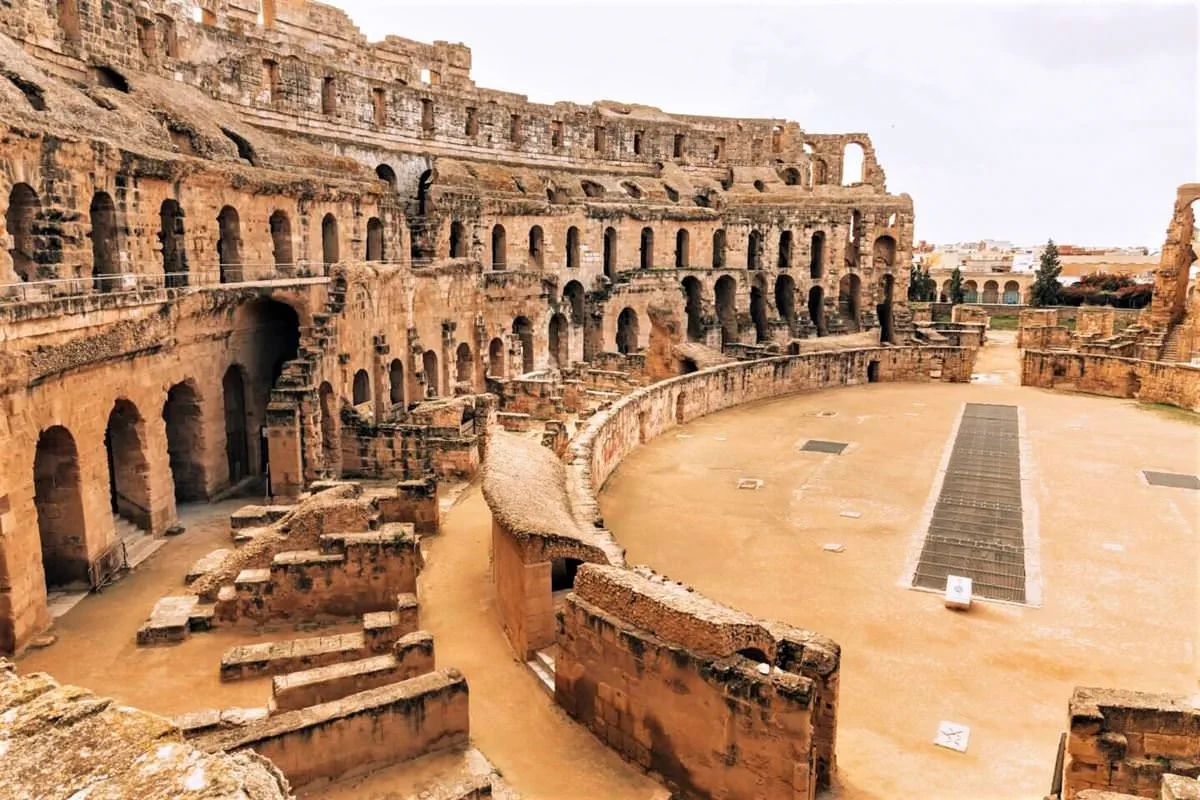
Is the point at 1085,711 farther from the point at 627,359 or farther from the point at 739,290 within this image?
the point at 739,290

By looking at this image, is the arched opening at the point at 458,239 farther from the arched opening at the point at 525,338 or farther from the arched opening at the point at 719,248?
the arched opening at the point at 719,248

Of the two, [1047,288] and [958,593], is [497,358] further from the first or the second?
[1047,288]

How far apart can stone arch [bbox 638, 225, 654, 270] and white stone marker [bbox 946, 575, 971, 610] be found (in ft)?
82.3

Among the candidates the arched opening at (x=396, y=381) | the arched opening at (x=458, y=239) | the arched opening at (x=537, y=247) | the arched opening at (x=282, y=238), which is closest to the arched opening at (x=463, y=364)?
the arched opening at (x=396, y=381)

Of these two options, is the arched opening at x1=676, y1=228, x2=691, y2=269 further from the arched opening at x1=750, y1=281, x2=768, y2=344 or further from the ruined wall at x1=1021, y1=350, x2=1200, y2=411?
the ruined wall at x1=1021, y1=350, x2=1200, y2=411

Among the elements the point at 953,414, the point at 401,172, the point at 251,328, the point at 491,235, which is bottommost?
the point at 953,414

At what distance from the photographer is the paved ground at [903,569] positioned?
8.81 m

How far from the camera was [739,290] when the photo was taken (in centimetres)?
3794

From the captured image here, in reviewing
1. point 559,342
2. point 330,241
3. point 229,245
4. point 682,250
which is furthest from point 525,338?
point 229,245

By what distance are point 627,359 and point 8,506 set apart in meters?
20.2

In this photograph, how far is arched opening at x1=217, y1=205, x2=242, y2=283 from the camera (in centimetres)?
1927

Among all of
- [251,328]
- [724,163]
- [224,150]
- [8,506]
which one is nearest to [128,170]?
[251,328]

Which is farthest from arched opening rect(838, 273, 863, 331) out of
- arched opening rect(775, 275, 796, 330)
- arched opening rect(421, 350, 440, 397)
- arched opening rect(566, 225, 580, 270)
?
arched opening rect(421, 350, 440, 397)

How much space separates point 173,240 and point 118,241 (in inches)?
73.7
